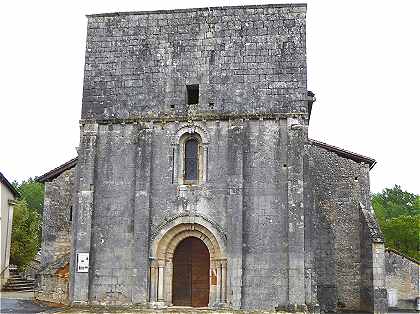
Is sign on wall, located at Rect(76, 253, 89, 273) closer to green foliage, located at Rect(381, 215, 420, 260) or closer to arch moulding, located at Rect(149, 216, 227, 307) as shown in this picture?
arch moulding, located at Rect(149, 216, 227, 307)

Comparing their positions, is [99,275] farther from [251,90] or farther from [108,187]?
[251,90]

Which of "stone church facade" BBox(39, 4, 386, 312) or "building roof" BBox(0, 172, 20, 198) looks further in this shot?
"building roof" BBox(0, 172, 20, 198)

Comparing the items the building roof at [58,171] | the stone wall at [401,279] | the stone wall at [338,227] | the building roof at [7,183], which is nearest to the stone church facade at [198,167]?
the stone wall at [338,227]

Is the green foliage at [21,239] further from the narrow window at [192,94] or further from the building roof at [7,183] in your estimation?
the narrow window at [192,94]

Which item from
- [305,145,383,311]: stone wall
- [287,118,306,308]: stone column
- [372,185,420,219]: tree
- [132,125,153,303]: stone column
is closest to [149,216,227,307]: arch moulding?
[132,125,153,303]: stone column

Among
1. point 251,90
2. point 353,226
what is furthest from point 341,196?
point 251,90

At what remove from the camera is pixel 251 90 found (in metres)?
20.7

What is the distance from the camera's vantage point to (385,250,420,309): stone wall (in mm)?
26188

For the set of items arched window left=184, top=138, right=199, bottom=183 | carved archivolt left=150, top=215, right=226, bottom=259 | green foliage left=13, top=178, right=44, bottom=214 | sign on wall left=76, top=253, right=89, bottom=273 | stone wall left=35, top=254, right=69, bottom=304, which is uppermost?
green foliage left=13, top=178, right=44, bottom=214

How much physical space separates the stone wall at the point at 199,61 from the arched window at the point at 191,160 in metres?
1.16

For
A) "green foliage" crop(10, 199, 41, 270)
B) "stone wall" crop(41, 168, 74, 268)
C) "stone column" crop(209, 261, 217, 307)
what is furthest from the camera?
"green foliage" crop(10, 199, 41, 270)

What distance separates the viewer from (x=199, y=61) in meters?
21.3

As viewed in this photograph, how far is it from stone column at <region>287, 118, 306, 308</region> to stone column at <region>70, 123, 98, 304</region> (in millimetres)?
7160

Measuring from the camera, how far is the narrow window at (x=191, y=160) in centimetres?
2069
